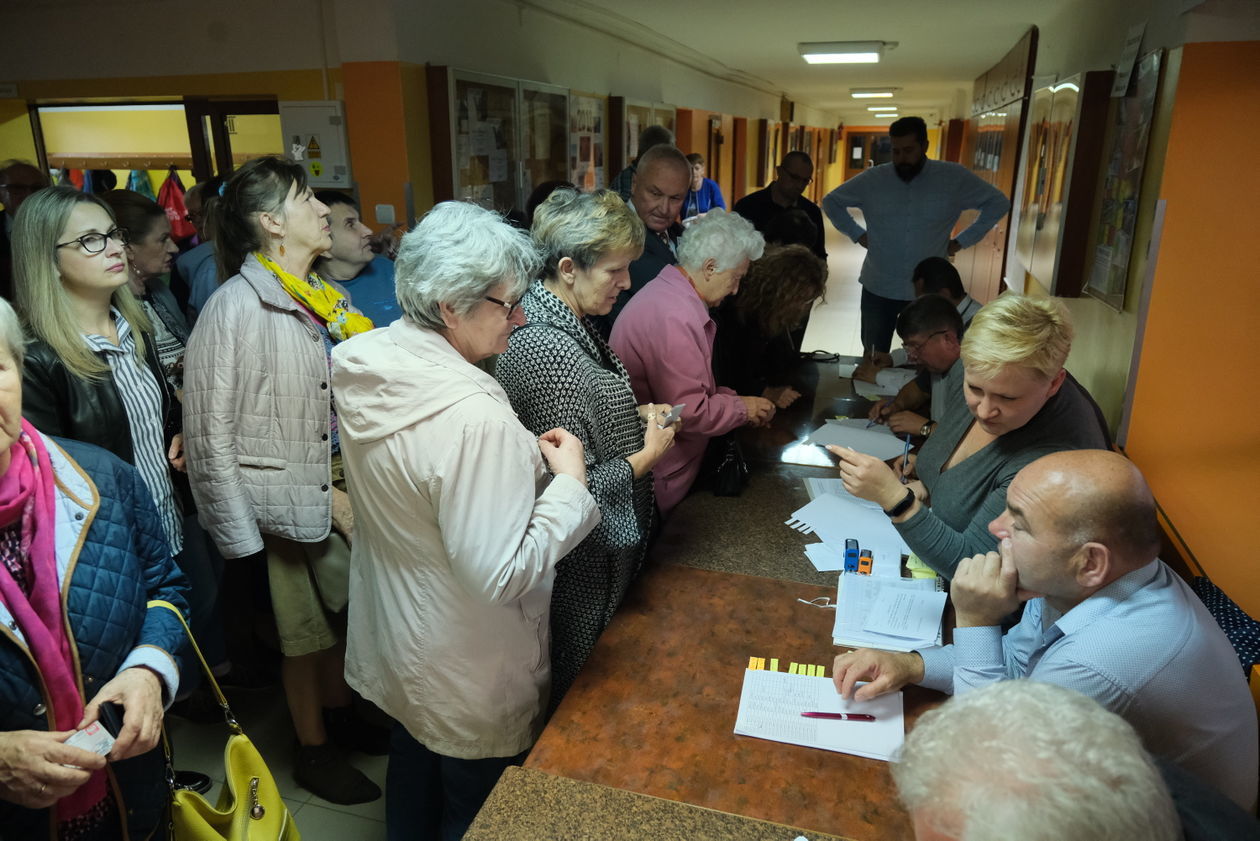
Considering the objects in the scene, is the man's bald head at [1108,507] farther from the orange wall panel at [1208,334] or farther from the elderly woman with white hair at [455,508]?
the orange wall panel at [1208,334]

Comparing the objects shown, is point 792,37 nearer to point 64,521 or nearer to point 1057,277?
point 1057,277

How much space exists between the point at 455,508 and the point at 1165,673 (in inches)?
42.4

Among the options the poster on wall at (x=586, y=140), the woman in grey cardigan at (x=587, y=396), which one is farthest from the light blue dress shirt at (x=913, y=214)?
the woman in grey cardigan at (x=587, y=396)

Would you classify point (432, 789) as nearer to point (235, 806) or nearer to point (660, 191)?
point (235, 806)

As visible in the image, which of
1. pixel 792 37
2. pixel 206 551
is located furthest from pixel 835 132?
pixel 206 551

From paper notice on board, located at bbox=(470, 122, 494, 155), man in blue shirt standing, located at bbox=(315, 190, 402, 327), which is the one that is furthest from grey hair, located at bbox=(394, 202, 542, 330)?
paper notice on board, located at bbox=(470, 122, 494, 155)

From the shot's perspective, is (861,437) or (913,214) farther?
(913,214)

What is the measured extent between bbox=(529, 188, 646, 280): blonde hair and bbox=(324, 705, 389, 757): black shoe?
156 centimetres

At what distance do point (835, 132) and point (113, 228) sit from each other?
84.7ft

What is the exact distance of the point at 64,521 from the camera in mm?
1286

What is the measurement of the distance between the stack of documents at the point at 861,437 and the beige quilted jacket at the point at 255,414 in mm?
1612

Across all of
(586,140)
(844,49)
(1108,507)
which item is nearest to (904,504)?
(1108,507)

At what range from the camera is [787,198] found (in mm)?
5363

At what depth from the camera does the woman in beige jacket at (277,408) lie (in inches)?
78.1
